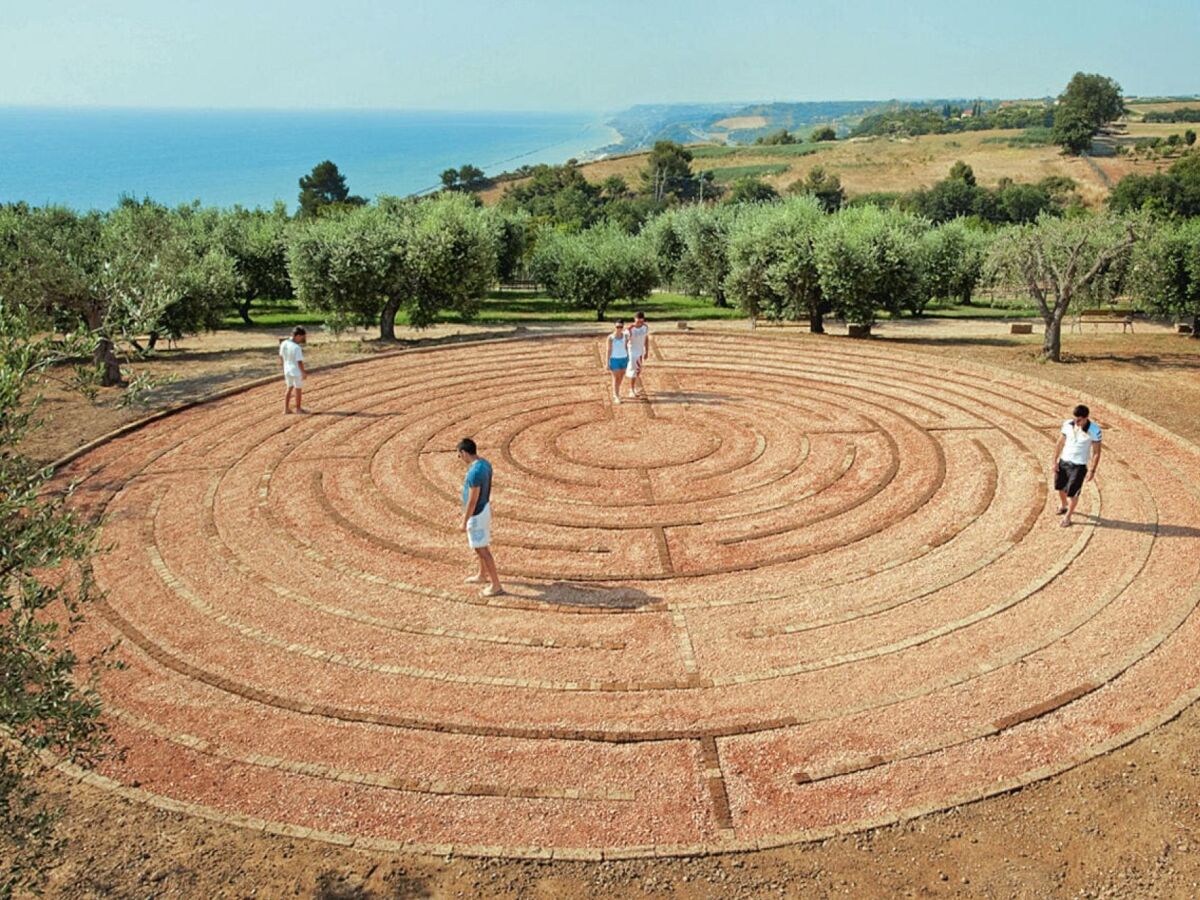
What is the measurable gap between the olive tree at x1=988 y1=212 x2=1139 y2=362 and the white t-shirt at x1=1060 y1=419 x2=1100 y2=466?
16.1 meters

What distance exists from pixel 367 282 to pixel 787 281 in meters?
17.6

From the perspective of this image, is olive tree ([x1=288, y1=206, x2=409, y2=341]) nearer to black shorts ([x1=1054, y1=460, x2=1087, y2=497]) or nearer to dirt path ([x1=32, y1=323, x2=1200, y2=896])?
black shorts ([x1=1054, y1=460, x2=1087, y2=497])

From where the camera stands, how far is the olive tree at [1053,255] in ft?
99.8

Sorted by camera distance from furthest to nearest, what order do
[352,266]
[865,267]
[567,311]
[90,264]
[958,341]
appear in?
[567,311]
[958,341]
[352,266]
[865,267]
[90,264]

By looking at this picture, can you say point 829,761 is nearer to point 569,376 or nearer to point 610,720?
point 610,720

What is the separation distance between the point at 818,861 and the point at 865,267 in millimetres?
29847

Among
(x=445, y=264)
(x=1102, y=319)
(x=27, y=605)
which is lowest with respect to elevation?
(x=1102, y=319)

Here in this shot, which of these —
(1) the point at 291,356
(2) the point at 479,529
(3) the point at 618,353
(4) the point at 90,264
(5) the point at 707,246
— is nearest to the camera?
(2) the point at 479,529

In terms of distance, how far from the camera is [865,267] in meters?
35.2

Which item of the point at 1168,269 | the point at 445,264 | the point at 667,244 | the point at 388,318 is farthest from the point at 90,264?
the point at 1168,269

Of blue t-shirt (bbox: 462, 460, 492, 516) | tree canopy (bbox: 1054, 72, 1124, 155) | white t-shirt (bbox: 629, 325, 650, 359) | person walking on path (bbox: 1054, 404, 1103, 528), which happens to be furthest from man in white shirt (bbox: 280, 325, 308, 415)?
tree canopy (bbox: 1054, 72, 1124, 155)

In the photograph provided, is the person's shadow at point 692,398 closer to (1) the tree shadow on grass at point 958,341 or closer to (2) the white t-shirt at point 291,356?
(2) the white t-shirt at point 291,356

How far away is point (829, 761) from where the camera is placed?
416 inches

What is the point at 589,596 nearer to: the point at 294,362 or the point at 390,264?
the point at 294,362
